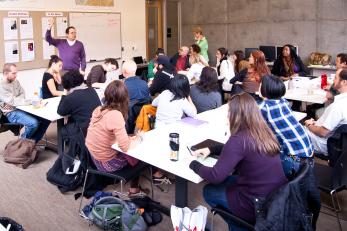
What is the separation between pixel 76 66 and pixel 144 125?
339cm

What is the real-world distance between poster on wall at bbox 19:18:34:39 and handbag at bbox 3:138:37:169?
302 centimetres

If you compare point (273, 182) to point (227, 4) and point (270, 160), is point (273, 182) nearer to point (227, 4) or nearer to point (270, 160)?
point (270, 160)

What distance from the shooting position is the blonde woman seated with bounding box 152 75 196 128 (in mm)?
3508

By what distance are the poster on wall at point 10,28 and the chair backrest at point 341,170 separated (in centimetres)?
587

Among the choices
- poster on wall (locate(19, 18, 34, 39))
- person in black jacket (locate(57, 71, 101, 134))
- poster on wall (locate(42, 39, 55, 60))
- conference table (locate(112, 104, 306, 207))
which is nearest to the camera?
conference table (locate(112, 104, 306, 207))

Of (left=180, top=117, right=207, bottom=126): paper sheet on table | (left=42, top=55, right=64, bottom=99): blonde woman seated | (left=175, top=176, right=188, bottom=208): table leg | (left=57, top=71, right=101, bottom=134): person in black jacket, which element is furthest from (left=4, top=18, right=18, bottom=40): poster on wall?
(left=175, top=176, right=188, bottom=208): table leg

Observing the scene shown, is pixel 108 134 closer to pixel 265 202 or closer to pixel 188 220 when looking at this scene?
pixel 188 220

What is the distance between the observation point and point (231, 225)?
235 centimetres

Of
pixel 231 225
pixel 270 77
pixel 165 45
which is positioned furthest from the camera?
pixel 165 45

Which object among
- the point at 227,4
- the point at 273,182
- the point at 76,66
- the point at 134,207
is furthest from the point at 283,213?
the point at 227,4

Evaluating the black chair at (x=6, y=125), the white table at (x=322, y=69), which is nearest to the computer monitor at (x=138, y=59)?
the white table at (x=322, y=69)

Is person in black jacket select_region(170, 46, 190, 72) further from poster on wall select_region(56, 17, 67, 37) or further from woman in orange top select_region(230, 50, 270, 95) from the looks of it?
poster on wall select_region(56, 17, 67, 37)

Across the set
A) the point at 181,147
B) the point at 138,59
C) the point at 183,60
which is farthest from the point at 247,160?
the point at 138,59

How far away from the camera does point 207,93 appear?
421 centimetres
